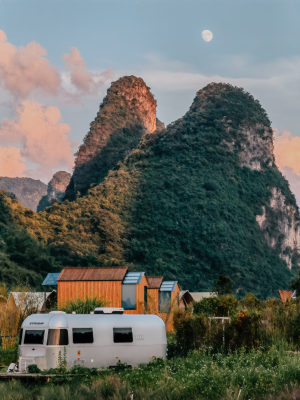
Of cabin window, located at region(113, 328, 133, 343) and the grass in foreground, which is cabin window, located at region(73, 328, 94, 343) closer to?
cabin window, located at region(113, 328, 133, 343)

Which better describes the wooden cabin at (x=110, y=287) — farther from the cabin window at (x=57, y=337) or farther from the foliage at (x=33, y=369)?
the foliage at (x=33, y=369)

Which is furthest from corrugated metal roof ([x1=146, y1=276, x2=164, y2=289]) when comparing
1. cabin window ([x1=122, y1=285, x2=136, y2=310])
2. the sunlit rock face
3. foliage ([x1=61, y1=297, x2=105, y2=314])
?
the sunlit rock face

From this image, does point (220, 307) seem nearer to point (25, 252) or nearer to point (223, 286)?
point (223, 286)

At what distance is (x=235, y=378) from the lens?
16625 millimetres

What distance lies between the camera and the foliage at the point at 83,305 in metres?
30.9

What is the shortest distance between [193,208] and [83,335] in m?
103

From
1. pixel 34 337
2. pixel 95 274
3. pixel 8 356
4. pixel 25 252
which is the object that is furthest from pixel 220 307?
pixel 25 252

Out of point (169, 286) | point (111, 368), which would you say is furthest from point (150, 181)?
point (111, 368)

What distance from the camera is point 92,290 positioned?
38.7 meters

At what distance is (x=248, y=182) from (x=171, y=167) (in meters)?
16.1

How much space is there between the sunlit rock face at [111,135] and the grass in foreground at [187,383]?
124395 millimetres

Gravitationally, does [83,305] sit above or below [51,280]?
below

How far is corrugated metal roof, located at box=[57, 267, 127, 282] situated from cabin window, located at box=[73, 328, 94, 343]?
1680 centimetres

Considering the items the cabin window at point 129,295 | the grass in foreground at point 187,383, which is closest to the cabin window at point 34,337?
the grass in foreground at point 187,383
